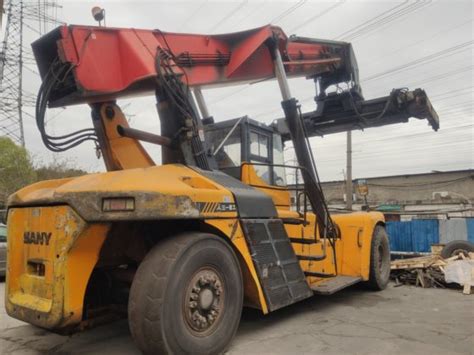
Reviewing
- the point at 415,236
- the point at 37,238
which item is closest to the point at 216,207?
the point at 37,238

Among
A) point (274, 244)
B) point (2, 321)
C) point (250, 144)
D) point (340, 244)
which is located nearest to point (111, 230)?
point (274, 244)

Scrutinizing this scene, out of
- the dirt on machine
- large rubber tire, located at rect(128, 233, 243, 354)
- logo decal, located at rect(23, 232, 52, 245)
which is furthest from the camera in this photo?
logo decal, located at rect(23, 232, 52, 245)

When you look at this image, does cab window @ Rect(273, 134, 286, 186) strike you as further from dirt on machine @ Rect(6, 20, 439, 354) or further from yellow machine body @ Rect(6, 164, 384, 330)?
yellow machine body @ Rect(6, 164, 384, 330)

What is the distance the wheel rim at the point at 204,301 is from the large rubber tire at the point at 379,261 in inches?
166

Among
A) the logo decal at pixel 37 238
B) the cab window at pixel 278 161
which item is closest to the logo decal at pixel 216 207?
the logo decal at pixel 37 238

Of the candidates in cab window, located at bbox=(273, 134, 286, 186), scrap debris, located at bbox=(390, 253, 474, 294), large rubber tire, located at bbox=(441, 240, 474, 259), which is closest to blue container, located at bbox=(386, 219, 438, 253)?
large rubber tire, located at bbox=(441, 240, 474, 259)

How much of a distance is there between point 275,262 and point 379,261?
3855 millimetres

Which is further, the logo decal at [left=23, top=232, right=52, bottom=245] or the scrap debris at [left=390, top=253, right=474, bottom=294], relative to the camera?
the scrap debris at [left=390, top=253, right=474, bottom=294]

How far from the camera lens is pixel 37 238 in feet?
13.4

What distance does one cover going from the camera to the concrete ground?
4535 mm

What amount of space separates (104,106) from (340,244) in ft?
14.6

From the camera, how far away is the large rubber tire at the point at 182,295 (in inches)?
145

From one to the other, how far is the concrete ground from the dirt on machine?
0.38 m

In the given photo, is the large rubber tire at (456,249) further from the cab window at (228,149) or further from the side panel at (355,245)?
the cab window at (228,149)
